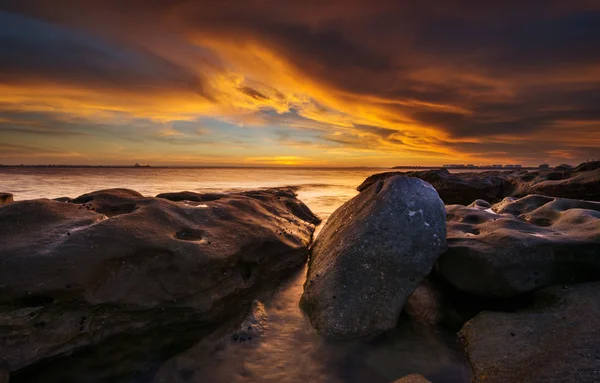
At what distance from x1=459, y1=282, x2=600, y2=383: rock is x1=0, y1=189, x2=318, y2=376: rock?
3335 mm

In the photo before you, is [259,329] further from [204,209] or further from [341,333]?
[204,209]

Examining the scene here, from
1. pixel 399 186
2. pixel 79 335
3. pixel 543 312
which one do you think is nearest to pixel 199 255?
pixel 79 335

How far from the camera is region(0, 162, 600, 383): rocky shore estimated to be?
361cm

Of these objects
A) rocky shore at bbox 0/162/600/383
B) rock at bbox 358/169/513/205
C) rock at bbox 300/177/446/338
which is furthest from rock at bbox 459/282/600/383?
rock at bbox 358/169/513/205

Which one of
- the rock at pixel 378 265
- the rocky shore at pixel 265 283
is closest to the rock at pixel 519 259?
the rocky shore at pixel 265 283

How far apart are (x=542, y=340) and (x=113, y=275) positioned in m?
5.11

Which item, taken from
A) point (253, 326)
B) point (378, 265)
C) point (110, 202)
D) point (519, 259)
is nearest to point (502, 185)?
point (519, 259)

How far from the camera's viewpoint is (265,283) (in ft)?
20.2

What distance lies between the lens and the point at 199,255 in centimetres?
480

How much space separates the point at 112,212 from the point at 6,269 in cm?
234

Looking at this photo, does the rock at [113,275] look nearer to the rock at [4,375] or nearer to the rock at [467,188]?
the rock at [4,375]

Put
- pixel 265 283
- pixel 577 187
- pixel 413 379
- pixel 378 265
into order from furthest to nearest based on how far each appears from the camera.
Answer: pixel 577 187
pixel 265 283
pixel 378 265
pixel 413 379

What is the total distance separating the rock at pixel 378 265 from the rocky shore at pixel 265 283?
0.02 m

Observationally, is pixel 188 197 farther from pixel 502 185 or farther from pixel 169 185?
pixel 169 185
